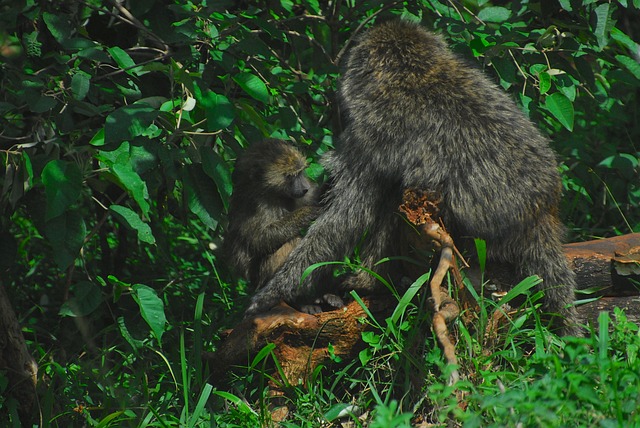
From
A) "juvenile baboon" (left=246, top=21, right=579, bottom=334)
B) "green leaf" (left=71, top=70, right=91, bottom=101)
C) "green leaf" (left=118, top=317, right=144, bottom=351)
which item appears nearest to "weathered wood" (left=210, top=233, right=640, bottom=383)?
"juvenile baboon" (left=246, top=21, right=579, bottom=334)

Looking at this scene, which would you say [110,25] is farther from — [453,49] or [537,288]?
[537,288]

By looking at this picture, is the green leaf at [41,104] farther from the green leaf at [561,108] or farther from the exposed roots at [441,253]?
the green leaf at [561,108]

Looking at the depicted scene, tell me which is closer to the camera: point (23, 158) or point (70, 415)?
point (23, 158)

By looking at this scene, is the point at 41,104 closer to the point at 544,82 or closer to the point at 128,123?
the point at 128,123

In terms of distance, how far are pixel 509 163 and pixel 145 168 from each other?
1789mm

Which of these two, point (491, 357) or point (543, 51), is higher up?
point (543, 51)

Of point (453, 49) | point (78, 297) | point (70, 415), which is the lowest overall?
point (70, 415)

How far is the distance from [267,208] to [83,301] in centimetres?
126

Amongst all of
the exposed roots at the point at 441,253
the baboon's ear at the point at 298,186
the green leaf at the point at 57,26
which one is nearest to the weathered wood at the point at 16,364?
the green leaf at the point at 57,26

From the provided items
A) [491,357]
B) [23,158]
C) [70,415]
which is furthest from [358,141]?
[70,415]

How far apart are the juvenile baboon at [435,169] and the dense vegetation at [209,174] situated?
0.25 metres

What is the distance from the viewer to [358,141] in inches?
173

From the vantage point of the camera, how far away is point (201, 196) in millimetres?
4031

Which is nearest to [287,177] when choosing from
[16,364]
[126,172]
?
[126,172]
